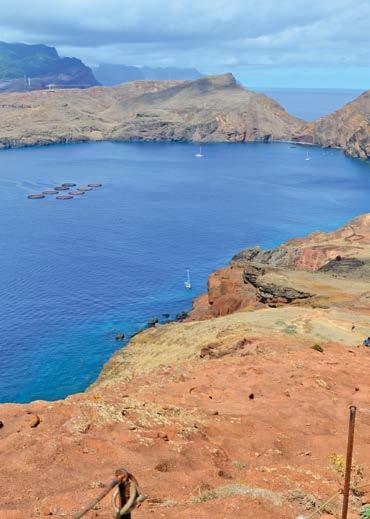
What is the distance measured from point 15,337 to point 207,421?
2397 inches

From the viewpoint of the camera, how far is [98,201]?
7165 inches

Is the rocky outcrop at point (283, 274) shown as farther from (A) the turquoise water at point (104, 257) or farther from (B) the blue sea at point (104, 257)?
(A) the turquoise water at point (104, 257)

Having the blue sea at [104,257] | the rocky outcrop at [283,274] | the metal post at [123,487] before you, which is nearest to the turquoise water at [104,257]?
the blue sea at [104,257]

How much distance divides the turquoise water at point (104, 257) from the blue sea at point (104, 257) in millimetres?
229

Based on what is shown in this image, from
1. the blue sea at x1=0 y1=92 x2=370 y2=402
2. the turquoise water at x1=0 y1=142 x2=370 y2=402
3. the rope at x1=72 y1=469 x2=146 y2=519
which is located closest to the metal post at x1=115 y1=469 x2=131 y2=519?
the rope at x1=72 y1=469 x2=146 y2=519

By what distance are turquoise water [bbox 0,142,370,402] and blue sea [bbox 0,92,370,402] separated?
0.75 ft

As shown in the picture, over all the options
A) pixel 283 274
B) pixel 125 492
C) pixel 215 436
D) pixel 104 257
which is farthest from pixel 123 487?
pixel 104 257

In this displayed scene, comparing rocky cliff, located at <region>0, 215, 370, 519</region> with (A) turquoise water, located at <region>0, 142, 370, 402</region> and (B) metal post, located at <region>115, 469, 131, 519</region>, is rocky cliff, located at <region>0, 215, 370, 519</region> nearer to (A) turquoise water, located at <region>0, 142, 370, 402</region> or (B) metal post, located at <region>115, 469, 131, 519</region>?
(B) metal post, located at <region>115, 469, 131, 519</region>

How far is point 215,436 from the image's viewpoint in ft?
84.4

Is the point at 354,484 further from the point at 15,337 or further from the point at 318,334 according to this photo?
the point at 15,337

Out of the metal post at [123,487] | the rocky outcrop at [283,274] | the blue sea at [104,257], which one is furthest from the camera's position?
the blue sea at [104,257]

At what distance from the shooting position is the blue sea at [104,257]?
253 feet

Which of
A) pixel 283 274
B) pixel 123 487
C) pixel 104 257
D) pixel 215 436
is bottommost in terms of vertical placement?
pixel 104 257

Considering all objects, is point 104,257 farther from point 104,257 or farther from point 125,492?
point 125,492
